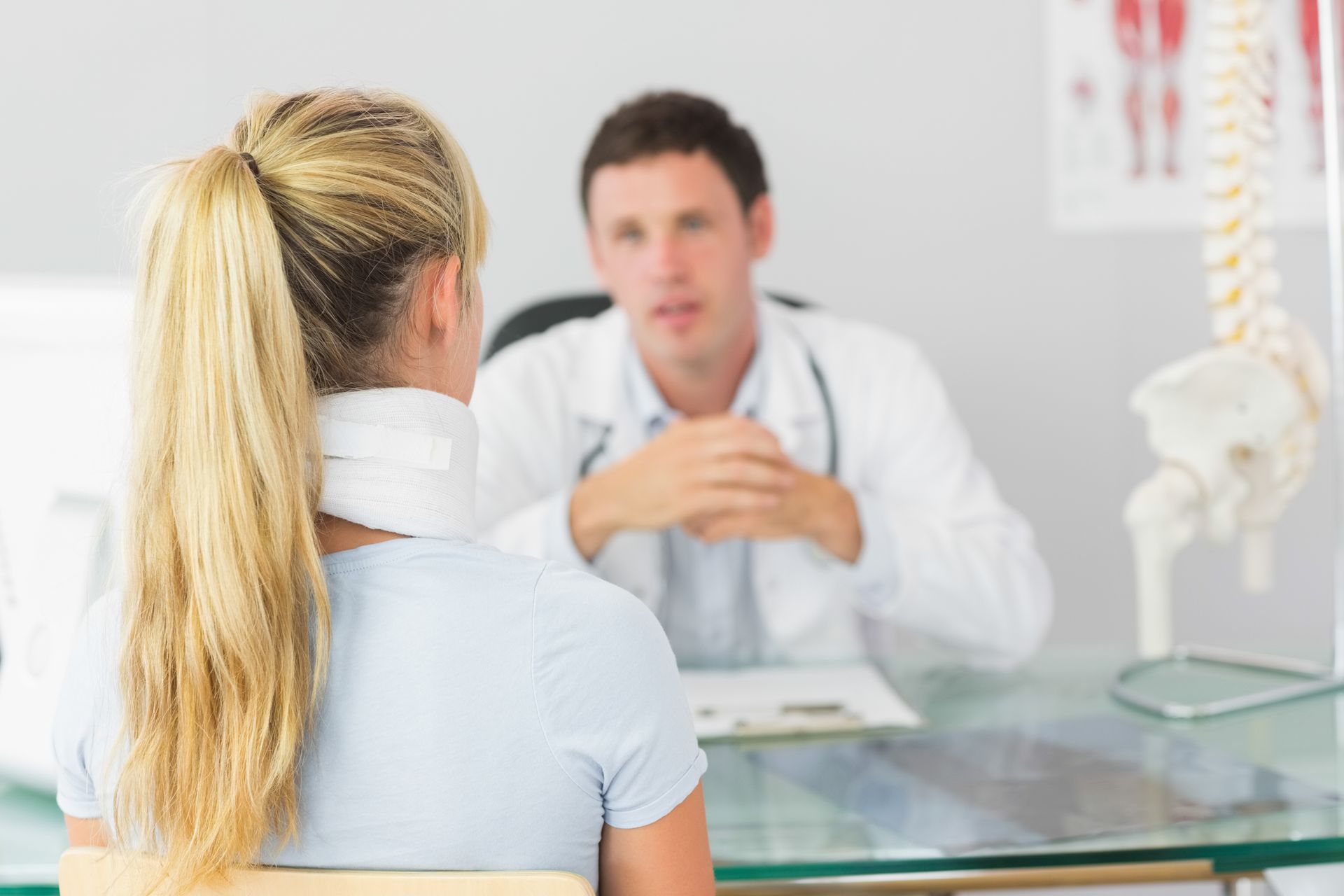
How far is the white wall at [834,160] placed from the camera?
290 cm

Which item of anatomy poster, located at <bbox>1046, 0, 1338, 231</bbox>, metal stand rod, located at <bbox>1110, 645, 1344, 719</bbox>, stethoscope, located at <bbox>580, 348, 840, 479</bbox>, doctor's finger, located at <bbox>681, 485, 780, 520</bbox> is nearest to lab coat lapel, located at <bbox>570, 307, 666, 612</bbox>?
stethoscope, located at <bbox>580, 348, 840, 479</bbox>

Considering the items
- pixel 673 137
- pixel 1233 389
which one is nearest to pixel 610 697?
pixel 1233 389

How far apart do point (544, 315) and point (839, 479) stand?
60cm

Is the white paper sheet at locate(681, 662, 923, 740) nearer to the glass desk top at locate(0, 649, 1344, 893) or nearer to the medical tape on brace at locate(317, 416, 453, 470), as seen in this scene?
the glass desk top at locate(0, 649, 1344, 893)

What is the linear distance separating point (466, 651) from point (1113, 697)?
0.91 meters

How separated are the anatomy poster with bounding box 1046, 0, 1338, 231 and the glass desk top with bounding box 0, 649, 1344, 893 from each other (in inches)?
77.2

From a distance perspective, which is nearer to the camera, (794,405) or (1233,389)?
(1233,389)

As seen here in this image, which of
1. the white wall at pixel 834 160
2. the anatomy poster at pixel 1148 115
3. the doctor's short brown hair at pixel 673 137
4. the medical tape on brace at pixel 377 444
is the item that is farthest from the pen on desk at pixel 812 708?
the anatomy poster at pixel 1148 115

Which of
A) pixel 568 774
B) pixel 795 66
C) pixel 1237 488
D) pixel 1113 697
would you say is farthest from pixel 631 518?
pixel 795 66

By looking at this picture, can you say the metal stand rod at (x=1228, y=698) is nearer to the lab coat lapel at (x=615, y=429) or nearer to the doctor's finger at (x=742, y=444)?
the doctor's finger at (x=742, y=444)

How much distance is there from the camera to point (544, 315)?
2.26 m

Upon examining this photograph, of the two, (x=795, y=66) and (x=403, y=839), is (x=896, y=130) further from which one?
(x=403, y=839)

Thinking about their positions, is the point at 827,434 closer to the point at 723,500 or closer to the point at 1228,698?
the point at 723,500

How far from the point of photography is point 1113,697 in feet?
4.58
